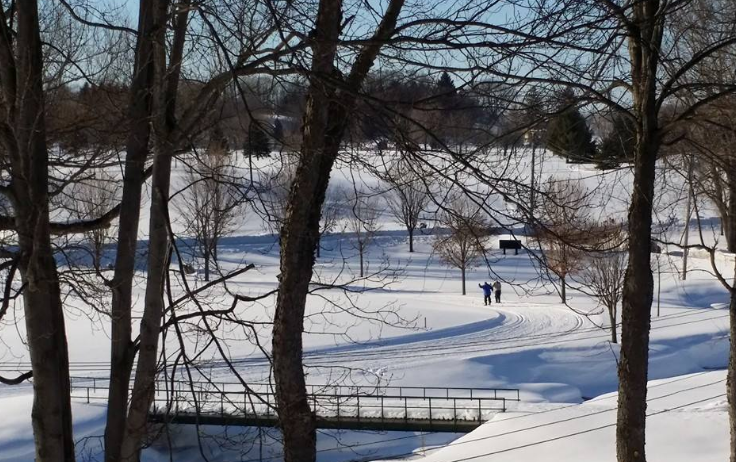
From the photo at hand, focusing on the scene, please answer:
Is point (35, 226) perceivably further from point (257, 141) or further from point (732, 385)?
point (732, 385)

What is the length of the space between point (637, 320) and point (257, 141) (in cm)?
423

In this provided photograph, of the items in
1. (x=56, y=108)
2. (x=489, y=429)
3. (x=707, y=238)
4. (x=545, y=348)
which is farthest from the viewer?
(x=707, y=238)

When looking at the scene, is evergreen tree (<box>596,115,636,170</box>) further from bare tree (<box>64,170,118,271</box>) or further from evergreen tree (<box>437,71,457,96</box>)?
bare tree (<box>64,170,118,271</box>)

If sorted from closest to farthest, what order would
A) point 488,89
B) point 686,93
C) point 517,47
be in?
point 517,47, point 488,89, point 686,93

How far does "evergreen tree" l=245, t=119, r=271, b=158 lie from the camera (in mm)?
4644

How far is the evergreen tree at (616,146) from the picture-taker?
27.8ft

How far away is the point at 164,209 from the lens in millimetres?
5059

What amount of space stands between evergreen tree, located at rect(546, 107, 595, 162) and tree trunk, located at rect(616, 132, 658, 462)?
69cm

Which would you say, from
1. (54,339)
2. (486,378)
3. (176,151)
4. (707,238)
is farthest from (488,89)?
(707,238)

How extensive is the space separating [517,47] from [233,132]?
178 centimetres

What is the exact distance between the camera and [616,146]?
902 cm

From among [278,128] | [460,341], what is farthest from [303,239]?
[460,341]

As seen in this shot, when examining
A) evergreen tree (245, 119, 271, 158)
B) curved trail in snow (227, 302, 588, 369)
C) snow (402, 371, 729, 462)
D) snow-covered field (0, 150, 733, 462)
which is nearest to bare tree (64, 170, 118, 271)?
snow-covered field (0, 150, 733, 462)

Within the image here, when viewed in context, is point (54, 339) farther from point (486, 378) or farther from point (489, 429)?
point (486, 378)
